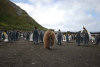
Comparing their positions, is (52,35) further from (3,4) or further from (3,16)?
(3,4)

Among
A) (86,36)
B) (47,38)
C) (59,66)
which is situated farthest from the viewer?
(86,36)

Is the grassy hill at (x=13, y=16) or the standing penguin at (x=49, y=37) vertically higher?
the grassy hill at (x=13, y=16)

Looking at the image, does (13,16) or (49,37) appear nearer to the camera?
(49,37)

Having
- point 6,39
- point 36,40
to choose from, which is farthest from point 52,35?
point 6,39

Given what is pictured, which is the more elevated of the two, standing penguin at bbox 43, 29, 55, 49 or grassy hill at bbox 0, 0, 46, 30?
grassy hill at bbox 0, 0, 46, 30

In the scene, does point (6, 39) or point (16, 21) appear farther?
point (16, 21)

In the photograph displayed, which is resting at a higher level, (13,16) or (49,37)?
(13,16)

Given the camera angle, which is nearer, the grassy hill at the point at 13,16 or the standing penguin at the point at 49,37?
the standing penguin at the point at 49,37

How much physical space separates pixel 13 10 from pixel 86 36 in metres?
99.6

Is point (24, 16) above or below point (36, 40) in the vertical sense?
above

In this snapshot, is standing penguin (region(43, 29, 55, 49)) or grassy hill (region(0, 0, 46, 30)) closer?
standing penguin (region(43, 29, 55, 49))

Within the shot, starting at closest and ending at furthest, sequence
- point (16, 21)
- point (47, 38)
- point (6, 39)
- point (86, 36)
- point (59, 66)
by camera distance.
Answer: point (59, 66)
point (47, 38)
point (86, 36)
point (6, 39)
point (16, 21)

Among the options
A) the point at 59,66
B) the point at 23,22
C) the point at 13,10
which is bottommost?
the point at 59,66

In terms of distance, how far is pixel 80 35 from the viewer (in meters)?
22.5
